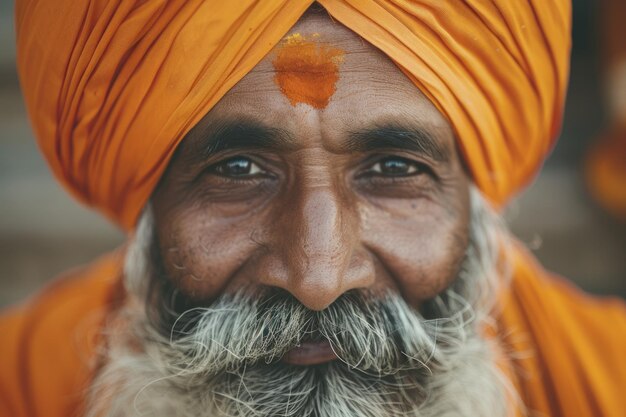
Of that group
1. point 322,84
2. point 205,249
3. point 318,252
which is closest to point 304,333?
point 318,252

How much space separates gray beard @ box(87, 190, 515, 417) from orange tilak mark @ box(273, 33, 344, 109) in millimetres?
418

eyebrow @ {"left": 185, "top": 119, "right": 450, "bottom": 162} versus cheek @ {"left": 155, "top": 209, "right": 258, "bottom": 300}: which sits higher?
eyebrow @ {"left": 185, "top": 119, "right": 450, "bottom": 162}

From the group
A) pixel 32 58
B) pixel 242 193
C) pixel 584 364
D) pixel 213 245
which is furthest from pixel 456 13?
pixel 584 364

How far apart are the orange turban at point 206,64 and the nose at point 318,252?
11.7 inches

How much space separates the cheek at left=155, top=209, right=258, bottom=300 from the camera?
140cm

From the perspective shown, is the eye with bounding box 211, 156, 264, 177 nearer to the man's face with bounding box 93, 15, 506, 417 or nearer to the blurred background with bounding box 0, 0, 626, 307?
the man's face with bounding box 93, 15, 506, 417

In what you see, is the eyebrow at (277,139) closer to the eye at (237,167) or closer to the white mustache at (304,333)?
the eye at (237,167)

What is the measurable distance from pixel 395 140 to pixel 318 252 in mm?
302

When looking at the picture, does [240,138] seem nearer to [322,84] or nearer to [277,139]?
[277,139]

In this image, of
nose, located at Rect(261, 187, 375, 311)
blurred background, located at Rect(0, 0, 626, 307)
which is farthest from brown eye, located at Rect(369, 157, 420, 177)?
blurred background, located at Rect(0, 0, 626, 307)

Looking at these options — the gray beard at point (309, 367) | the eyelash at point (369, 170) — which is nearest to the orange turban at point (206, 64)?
the eyelash at point (369, 170)

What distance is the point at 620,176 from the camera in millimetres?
3098

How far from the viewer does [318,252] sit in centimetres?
127

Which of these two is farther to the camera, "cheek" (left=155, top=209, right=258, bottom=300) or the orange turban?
"cheek" (left=155, top=209, right=258, bottom=300)
